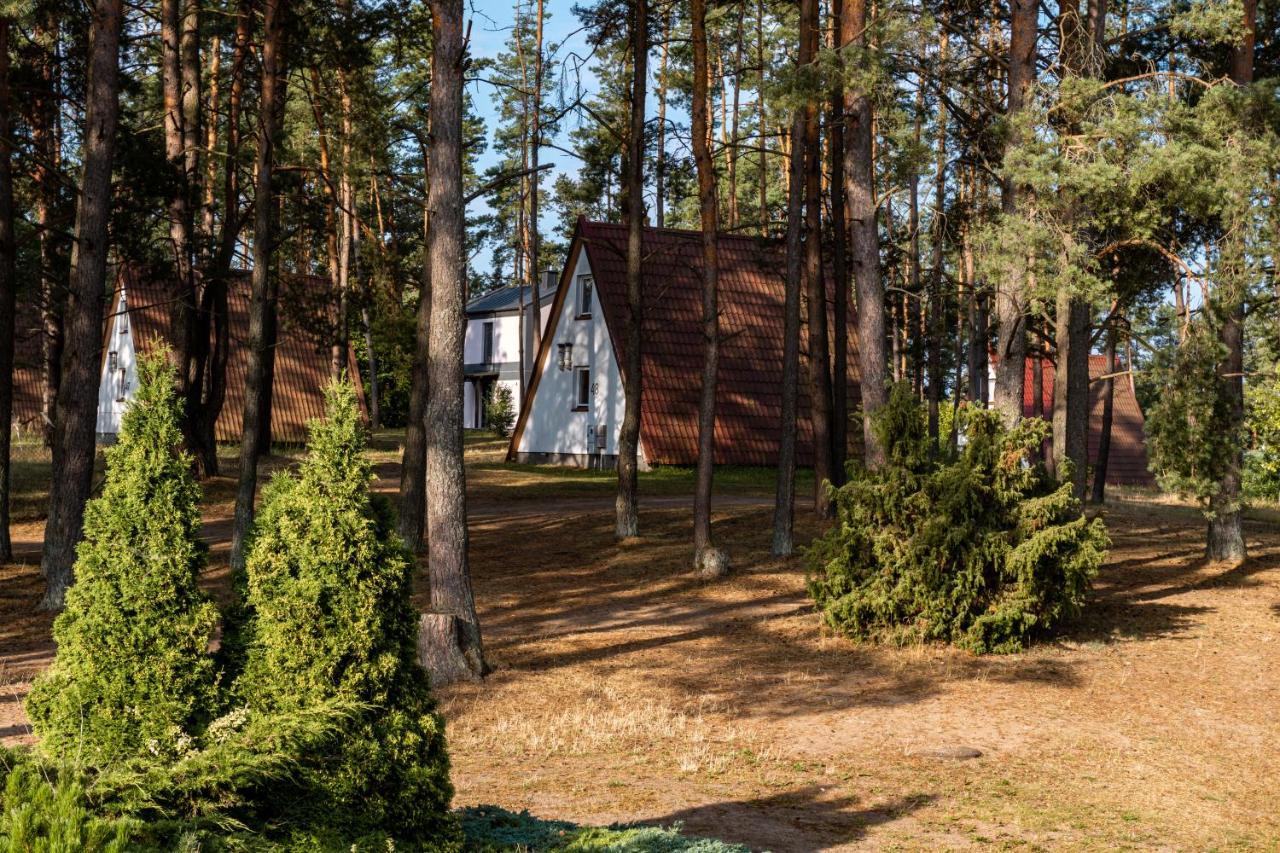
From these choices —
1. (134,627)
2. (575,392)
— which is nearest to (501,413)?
(575,392)

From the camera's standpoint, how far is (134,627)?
18.5 ft

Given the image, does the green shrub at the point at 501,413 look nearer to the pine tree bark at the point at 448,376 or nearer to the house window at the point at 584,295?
the house window at the point at 584,295

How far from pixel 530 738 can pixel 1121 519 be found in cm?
1835

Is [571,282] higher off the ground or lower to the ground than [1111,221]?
higher

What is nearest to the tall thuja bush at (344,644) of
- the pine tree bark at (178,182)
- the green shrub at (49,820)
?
the green shrub at (49,820)

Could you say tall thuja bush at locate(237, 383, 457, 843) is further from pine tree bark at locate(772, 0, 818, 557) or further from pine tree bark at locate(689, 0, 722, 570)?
pine tree bark at locate(772, 0, 818, 557)

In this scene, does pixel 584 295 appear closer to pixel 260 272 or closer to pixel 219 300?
pixel 219 300

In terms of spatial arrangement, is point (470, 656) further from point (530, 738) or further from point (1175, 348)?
point (1175, 348)

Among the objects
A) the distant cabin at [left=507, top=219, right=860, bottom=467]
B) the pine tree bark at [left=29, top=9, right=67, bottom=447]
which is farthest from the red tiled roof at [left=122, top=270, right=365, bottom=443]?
the pine tree bark at [left=29, top=9, right=67, bottom=447]

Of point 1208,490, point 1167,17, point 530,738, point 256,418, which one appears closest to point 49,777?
point 530,738

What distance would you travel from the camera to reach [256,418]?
19.1m

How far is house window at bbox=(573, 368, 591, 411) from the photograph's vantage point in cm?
3779

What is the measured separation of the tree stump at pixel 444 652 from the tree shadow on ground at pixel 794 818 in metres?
4.61

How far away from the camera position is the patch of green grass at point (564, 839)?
5801 millimetres
